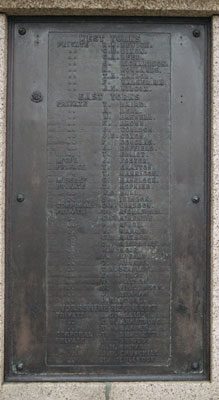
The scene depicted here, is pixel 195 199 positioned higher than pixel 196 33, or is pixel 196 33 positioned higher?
pixel 196 33

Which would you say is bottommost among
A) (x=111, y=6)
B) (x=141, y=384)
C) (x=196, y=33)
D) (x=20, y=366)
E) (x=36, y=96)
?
(x=141, y=384)

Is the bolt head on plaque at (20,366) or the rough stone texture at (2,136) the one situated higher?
the rough stone texture at (2,136)

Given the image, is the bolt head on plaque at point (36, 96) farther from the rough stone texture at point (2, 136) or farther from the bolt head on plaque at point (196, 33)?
the bolt head on plaque at point (196, 33)

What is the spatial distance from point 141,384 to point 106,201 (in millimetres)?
1290

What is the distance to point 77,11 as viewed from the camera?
260cm

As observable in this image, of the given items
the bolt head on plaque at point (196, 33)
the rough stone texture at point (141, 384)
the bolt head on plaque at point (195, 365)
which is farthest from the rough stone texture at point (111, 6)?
the bolt head on plaque at point (195, 365)

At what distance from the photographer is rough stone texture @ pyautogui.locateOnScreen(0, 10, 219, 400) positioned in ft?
8.50

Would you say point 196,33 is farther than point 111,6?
Yes

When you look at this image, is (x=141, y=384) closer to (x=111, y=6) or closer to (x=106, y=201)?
(x=106, y=201)

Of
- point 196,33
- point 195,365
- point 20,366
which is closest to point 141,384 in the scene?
point 195,365

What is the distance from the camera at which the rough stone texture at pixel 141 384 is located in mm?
2592

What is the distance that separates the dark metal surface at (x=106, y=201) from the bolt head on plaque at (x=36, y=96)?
1 cm

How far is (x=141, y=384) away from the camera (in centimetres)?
261

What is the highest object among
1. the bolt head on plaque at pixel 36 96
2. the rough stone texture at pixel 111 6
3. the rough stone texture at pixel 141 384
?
the rough stone texture at pixel 111 6
